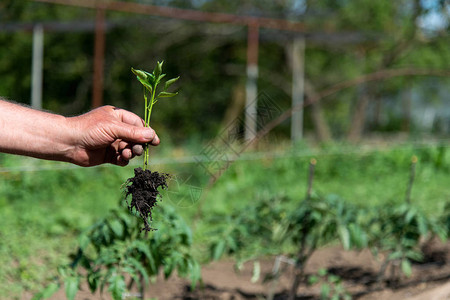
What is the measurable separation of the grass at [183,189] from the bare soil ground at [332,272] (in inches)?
15.9

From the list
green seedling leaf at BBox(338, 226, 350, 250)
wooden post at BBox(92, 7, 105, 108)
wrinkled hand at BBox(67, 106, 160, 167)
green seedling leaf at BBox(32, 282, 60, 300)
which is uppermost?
wooden post at BBox(92, 7, 105, 108)

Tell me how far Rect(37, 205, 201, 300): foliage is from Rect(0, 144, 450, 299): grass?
198mm

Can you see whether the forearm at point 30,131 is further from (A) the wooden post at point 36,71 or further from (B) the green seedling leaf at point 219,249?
(A) the wooden post at point 36,71

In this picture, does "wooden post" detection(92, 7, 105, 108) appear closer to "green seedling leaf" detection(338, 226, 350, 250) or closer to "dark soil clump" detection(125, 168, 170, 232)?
"green seedling leaf" detection(338, 226, 350, 250)

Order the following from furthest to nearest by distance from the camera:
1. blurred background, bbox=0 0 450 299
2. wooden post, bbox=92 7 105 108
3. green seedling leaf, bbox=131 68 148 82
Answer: wooden post, bbox=92 7 105 108, blurred background, bbox=0 0 450 299, green seedling leaf, bbox=131 68 148 82

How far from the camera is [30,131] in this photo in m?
1.75

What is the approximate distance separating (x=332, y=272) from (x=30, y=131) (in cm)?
254

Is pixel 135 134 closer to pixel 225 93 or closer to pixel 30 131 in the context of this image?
pixel 30 131

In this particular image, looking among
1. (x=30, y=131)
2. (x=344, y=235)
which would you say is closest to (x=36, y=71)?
(x=344, y=235)

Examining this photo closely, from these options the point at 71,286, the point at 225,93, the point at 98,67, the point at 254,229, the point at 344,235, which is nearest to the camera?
the point at 71,286

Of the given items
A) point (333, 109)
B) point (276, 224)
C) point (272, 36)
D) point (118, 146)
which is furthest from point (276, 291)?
point (333, 109)

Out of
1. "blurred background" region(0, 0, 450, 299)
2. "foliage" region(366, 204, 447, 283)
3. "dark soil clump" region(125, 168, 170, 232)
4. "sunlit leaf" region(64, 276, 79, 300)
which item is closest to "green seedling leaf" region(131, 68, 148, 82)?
"dark soil clump" region(125, 168, 170, 232)

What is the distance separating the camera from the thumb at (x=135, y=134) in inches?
66.1

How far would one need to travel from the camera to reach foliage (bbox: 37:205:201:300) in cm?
214
